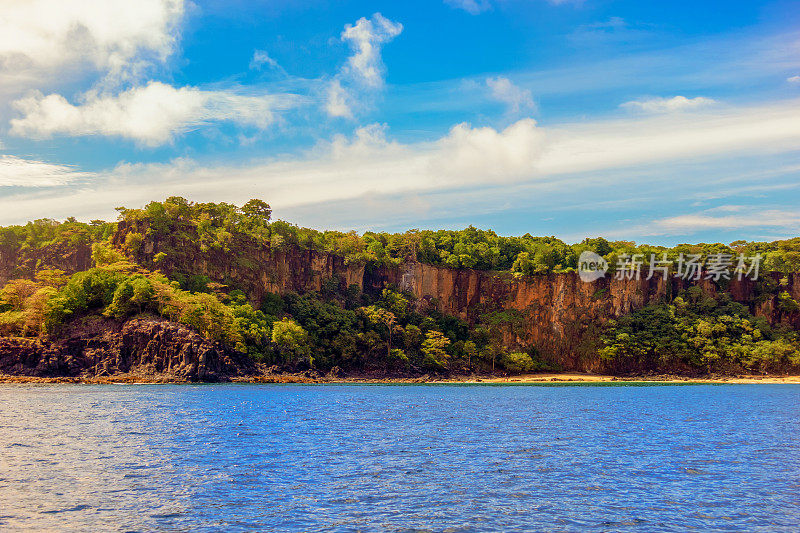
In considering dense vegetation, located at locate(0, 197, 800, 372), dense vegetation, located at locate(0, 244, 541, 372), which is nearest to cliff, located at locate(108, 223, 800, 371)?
dense vegetation, located at locate(0, 197, 800, 372)

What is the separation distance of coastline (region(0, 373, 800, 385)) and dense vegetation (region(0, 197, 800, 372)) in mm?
3143

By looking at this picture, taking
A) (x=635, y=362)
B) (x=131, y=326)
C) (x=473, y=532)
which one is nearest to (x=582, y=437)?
(x=473, y=532)

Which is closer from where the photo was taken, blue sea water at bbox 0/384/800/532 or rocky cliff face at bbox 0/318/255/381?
blue sea water at bbox 0/384/800/532

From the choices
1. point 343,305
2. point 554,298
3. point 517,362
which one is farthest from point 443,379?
point 554,298

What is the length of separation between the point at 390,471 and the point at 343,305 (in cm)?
10375

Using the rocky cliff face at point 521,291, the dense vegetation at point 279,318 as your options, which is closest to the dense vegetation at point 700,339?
the rocky cliff face at point 521,291

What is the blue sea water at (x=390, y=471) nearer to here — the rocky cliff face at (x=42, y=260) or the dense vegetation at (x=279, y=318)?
the dense vegetation at (x=279, y=318)

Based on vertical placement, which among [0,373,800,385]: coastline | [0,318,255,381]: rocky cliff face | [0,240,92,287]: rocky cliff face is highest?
[0,240,92,287]: rocky cliff face

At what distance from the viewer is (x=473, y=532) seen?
16.8 metres

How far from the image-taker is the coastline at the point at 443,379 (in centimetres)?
8200

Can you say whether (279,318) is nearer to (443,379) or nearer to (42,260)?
(443,379)

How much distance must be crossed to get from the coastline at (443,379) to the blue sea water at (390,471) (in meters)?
37.9

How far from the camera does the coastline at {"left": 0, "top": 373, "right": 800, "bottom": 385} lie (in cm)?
8200

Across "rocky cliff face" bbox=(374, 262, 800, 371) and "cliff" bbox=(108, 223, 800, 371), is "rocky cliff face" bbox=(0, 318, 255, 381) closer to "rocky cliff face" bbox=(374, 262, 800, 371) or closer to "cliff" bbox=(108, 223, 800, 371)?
"cliff" bbox=(108, 223, 800, 371)
